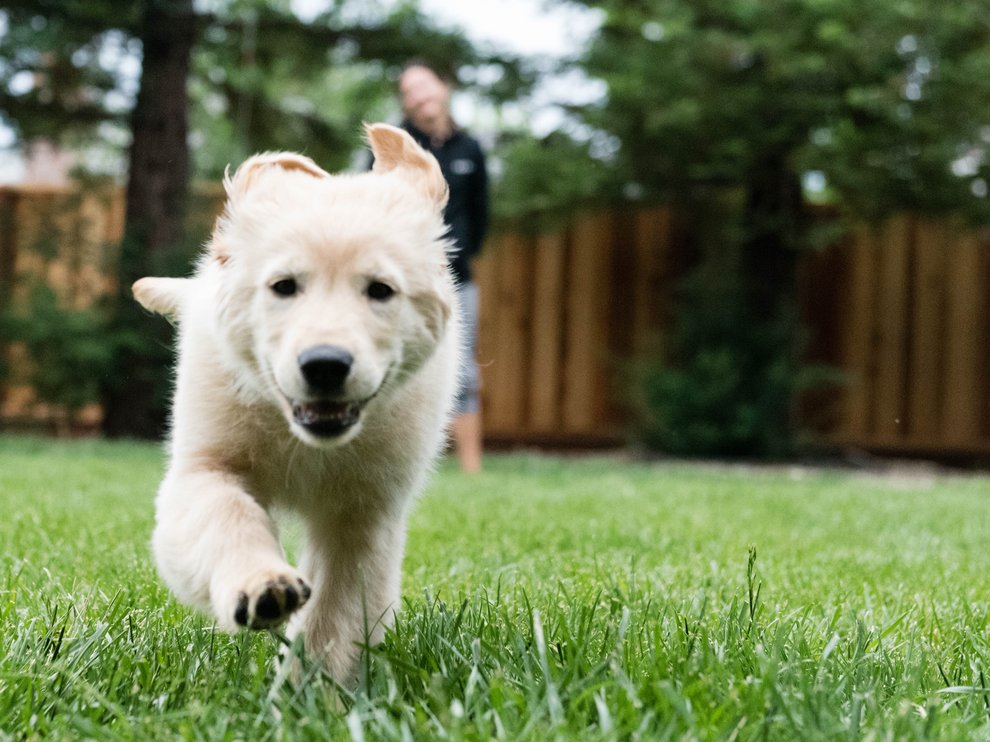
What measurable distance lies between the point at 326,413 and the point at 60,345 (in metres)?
9.09

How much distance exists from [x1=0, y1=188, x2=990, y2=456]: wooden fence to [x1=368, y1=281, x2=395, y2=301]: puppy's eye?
9614 mm

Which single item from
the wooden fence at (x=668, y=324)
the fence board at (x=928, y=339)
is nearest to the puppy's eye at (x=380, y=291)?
the wooden fence at (x=668, y=324)

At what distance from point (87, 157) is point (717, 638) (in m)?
12.2

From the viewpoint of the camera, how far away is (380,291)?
2.31 m

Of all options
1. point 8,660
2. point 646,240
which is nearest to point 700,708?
point 8,660

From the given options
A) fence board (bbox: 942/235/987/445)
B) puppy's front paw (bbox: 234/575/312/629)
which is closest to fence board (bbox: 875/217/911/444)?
fence board (bbox: 942/235/987/445)

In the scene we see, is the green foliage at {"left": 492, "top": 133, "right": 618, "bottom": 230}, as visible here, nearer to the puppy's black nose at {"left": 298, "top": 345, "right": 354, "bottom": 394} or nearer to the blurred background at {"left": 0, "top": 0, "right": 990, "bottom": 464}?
the blurred background at {"left": 0, "top": 0, "right": 990, "bottom": 464}

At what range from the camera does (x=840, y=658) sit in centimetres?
244

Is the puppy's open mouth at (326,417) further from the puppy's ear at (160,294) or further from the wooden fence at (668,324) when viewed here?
the wooden fence at (668,324)

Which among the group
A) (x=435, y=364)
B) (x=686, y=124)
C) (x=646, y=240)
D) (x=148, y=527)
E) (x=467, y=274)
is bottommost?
(x=148, y=527)

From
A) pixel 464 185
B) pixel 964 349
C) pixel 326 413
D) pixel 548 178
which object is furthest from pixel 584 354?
pixel 326 413

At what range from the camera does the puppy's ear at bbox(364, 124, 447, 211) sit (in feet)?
8.63

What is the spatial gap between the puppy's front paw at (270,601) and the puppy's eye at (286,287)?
2.01 feet

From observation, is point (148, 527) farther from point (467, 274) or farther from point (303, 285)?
point (467, 274)
